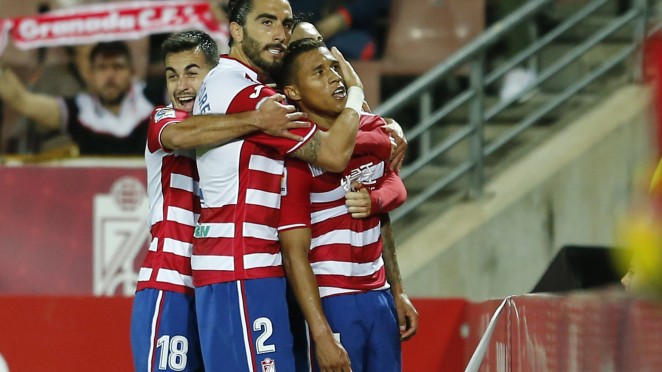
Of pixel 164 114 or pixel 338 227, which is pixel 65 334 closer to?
pixel 164 114

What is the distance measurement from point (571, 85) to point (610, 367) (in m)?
6.14

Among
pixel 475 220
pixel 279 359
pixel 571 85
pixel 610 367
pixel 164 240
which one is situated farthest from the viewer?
pixel 571 85

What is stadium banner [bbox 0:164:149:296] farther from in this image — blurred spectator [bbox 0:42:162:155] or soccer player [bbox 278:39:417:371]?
soccer player [bbox 278:39:417:371]

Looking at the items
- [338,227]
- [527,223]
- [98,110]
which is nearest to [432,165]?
[527,223]

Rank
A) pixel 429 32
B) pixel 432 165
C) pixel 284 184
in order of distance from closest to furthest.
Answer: pixel 284 184
pixel 432 165
pixel 429 32

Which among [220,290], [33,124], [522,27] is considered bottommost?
[220,290]

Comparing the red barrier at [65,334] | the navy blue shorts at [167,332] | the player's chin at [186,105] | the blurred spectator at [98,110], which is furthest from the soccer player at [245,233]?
the blurred spectator at [98,110]

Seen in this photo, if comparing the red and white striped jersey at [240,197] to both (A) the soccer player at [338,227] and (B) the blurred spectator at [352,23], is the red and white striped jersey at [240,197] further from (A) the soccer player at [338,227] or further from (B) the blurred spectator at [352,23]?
(B) the blurred spectator at [352,23]

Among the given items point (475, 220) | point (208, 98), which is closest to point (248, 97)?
point (208, 98)

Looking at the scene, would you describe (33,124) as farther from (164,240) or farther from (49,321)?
(164,240)

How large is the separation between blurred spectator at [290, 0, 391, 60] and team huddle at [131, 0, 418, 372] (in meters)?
4.27

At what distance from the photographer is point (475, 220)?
7293 mm

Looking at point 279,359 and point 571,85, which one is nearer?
point 279,359

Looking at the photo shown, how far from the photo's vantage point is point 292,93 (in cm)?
396
